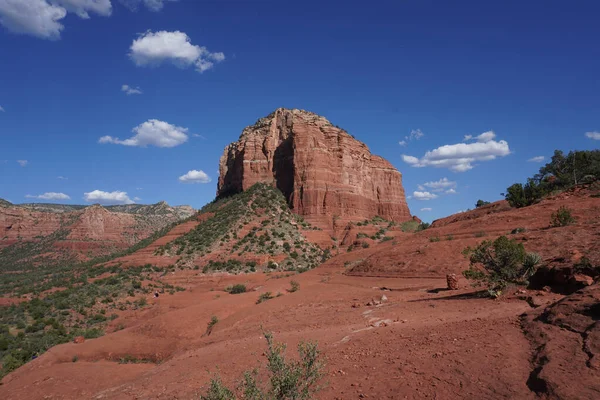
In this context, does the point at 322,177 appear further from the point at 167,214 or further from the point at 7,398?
the point at 167,214

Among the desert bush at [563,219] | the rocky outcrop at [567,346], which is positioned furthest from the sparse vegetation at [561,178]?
the rocky outcrop at [567,346]

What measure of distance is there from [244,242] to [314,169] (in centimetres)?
1774

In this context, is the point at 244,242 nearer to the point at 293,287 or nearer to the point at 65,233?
the point at 293,287

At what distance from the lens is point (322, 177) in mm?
56281

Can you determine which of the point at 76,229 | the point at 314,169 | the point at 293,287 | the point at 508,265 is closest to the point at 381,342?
the point at 508,265

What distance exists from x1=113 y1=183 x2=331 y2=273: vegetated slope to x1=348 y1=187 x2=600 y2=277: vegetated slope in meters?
15.4

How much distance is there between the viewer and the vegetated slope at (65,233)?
72.8 metres

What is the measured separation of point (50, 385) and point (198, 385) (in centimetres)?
670

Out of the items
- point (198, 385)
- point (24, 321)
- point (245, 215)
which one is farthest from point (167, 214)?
A: point (198, 385)

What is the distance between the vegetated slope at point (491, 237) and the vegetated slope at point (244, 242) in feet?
50.6

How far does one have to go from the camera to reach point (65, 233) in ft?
261

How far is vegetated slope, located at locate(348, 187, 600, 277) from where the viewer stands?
16.8 m

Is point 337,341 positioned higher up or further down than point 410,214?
further down

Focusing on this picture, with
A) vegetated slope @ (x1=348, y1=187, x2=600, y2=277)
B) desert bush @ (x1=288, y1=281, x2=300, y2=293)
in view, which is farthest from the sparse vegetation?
desert bush @ (x1=288, y1=281, x2=300, y2=293)
